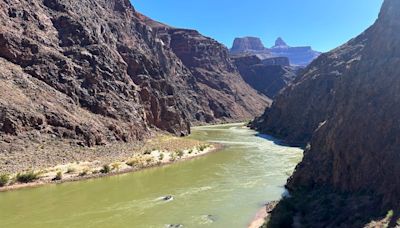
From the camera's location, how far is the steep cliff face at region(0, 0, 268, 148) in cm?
6112

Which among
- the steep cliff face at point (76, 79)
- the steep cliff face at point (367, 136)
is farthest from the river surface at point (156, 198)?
the steep cliff face at point (76, 79)

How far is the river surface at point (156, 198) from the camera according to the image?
30984 mm

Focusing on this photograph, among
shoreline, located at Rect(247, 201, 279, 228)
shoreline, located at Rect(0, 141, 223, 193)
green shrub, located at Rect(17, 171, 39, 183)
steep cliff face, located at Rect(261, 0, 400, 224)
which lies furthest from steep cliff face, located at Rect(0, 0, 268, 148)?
steep cliff face, located at Rect(261, 0, 400, 224)

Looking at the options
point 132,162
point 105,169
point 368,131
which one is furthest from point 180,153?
point 368,131

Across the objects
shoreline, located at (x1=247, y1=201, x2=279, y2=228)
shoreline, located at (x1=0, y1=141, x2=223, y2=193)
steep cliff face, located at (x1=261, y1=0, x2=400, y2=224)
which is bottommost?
shoreline, located at (x1=247, y1=201, x2=279, y2=228)

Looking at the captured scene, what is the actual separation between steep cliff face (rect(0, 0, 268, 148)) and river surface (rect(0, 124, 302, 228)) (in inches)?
689

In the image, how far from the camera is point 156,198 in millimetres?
37844

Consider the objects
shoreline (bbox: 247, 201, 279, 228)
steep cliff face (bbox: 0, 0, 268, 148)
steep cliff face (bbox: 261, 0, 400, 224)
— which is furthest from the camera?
steep cliff face (bbox: 0, 0, 268, 148)

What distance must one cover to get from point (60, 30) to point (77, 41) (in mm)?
3427

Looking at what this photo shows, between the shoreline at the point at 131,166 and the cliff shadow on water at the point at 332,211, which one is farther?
the shoreline at the point at 131,166

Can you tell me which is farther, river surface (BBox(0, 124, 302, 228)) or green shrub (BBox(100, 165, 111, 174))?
green shrub (BBox(100, 165, 111, 174))

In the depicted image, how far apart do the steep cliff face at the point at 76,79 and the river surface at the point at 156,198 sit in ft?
57.4

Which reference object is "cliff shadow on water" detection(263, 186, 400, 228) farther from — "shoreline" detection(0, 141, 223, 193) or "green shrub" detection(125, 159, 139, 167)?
"green shrub" detection(125, 159, 139, 167)

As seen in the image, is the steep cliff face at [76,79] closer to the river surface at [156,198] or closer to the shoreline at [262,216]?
the river surface at [156,198]
